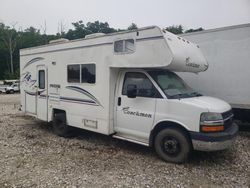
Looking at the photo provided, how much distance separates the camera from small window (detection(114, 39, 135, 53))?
5.32 meters

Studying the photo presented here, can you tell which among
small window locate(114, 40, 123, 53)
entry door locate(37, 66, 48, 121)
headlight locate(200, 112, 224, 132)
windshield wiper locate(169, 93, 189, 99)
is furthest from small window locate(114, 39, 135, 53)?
entry door locate(37, 66, 48, 121)

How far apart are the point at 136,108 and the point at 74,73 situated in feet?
7.80

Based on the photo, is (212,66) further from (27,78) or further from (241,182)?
(27,78)

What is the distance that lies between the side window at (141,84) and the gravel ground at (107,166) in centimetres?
149

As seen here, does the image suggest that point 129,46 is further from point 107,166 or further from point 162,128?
point 107,166

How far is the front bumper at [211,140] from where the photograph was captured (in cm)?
451

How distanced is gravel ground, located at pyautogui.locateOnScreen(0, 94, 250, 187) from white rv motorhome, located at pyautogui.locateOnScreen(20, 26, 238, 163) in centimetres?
44

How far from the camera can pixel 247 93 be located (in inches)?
256

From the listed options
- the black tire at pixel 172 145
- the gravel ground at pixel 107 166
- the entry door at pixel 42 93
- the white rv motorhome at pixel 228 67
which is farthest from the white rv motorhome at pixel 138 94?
the white rv motorhome at pixel 228 67

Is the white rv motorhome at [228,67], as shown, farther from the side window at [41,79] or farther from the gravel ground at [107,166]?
the side window at [41,79]

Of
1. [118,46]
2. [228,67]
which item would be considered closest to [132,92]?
[118,46]

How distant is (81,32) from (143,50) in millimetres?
42657

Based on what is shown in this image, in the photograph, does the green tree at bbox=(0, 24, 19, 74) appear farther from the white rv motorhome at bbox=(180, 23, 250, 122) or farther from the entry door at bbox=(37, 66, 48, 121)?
the white rv motorhome at bbox=(180, 23, 250, 122)

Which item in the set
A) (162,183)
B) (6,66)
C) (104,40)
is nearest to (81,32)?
(6,66)
